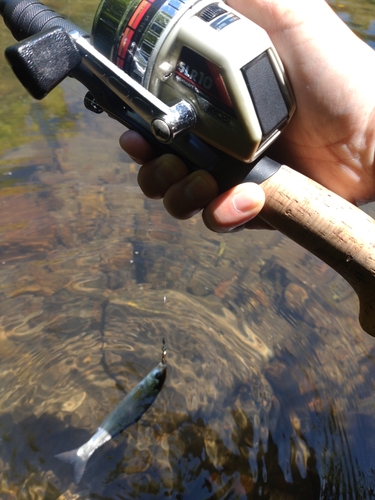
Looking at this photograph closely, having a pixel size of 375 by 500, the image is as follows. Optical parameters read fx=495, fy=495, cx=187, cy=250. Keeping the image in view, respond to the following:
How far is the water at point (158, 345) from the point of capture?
88.1 inches

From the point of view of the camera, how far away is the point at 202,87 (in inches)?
49.7

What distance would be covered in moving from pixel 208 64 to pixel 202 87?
0.06m

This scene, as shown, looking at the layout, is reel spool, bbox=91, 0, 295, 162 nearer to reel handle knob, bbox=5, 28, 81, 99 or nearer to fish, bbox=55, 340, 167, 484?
reel handle knob, bbox=5, 28, 81, 99

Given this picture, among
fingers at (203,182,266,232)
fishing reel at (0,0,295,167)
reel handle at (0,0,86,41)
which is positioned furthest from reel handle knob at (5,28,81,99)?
fingers at (203,182,266,232)

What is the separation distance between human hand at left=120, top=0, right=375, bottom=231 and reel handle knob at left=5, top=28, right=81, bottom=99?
34 cm

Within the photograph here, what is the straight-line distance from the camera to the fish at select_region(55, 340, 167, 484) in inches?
89.3

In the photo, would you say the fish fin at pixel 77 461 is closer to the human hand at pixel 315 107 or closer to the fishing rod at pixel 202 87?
the human hand at pixel 315 107

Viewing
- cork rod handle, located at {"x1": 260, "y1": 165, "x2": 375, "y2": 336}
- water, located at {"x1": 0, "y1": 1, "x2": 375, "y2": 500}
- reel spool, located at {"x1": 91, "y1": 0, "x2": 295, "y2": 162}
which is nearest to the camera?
reel spool, located at {"x1": 91, "y1": 0, "x2": 295, "y2": 162}

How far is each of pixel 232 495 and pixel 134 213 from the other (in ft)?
5.30

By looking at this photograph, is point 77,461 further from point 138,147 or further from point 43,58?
point 43,58

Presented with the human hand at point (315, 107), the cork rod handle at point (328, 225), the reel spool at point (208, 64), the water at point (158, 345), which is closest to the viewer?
the reel spool at point (208, 64)

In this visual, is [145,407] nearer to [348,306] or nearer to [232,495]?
[232,495]

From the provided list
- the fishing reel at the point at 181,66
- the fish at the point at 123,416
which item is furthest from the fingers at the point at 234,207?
the fish at the point at 123,416

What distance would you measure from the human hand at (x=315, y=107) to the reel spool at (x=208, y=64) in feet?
0.88
